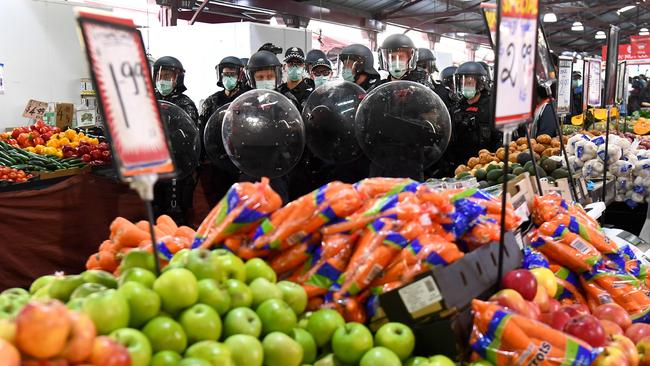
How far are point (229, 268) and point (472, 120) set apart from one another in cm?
455

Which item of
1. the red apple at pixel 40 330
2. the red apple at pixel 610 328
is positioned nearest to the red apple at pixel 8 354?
the red apple at pixel 40 330

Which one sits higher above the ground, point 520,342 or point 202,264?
point 202,264

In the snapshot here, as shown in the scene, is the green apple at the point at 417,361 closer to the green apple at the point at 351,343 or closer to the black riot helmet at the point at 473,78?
the green apple at the point at 351,343

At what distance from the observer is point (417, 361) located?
5.16ft

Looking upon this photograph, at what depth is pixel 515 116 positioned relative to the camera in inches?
77.2

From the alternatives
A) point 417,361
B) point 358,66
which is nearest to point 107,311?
point 417,361

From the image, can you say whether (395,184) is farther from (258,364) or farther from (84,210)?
(84,210)

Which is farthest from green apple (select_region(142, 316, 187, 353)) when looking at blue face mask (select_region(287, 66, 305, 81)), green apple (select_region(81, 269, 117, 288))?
blue face mask (select_region(287, 66, 305, 81))

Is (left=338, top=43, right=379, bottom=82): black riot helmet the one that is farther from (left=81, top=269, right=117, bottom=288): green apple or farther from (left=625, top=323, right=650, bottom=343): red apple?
(left=81, top=269, right=117, bottom=288): green apple

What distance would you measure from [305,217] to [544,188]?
2.00 metres

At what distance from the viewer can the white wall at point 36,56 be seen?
858 cm

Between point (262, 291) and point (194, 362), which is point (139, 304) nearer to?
point (194, 362)

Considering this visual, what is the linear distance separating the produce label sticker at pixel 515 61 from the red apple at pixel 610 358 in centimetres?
67

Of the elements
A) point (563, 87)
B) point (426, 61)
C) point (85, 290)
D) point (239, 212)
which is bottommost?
point (85, 290)
